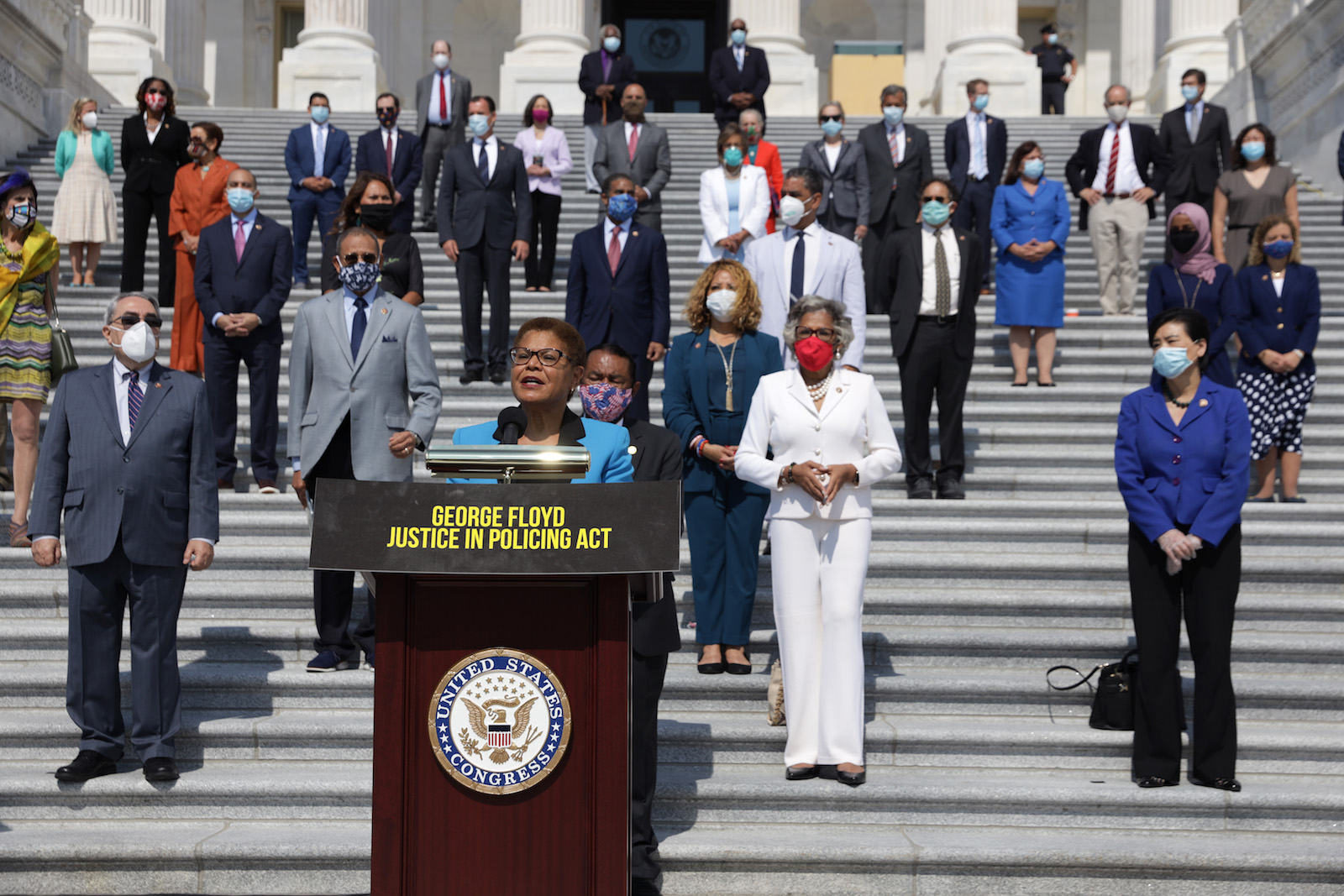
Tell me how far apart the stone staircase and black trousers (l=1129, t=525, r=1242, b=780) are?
0.17m

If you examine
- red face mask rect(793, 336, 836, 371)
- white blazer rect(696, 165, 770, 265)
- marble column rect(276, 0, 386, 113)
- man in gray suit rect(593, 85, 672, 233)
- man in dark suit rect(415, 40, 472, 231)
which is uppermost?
marble column rect(276, 0, 386, 113)

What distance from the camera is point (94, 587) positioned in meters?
6.17

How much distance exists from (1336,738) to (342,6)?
19985 millimetres

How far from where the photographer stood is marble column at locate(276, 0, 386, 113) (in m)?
22.5

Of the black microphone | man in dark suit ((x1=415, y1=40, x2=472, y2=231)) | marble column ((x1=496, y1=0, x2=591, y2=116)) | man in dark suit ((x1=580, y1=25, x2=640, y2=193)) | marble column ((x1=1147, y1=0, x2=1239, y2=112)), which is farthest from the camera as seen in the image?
marble column ((x1=496, y1=0, x2=591, y2=116))

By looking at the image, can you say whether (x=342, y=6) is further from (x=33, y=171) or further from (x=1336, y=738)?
(x=1336, y=738)

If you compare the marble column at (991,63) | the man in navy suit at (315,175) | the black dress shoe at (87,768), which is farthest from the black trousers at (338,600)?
the marble column at (991,63)

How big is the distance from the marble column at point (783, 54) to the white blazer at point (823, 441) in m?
18.0

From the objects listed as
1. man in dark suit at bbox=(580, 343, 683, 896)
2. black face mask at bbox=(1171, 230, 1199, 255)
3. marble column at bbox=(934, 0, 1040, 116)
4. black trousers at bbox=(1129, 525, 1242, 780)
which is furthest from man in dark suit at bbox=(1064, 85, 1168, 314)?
marble column at bbox=(934, 0, 1040, 116)

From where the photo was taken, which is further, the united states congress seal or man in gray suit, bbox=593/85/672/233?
man in gray suit, bbox=593/85/672/233

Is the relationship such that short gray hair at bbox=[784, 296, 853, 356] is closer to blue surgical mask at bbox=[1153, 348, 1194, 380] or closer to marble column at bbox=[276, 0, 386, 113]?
blue surgical mask at bbox=[1153, 348, 1194, 380]

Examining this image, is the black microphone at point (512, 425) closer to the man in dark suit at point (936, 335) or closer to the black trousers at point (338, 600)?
the black trousers at point (338, 600)

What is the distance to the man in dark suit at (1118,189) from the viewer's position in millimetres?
12328

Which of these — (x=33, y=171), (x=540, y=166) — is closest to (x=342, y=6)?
(x=33, y=171)
